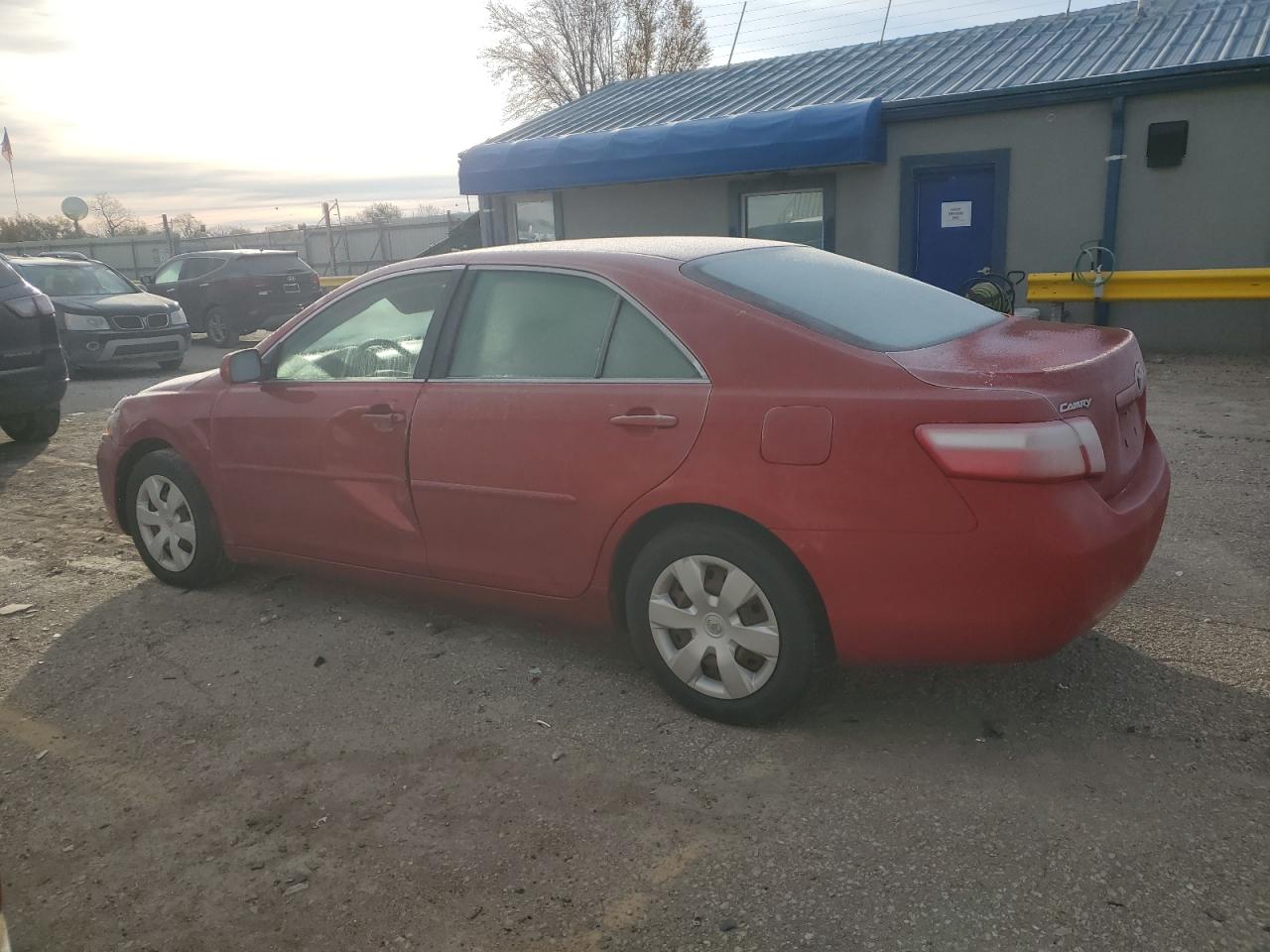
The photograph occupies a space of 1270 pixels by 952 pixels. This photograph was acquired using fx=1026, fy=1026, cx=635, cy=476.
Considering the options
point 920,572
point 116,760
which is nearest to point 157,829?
point 116,760

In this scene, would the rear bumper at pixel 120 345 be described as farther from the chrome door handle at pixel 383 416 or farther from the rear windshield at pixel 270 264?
the chrome door handle at pixel 383 416

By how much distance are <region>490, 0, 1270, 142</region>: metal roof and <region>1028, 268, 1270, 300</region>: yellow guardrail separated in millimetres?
2243

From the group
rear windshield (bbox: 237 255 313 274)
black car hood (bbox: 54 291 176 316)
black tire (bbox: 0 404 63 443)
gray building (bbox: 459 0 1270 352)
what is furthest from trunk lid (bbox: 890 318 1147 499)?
rear windshield (bbox: 237 255 313 274)

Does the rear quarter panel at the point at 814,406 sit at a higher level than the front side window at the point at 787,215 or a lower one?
lower

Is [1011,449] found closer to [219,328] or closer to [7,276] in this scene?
[7,276]

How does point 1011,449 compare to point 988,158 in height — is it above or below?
below

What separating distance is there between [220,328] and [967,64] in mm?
12612

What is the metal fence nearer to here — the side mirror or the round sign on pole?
the round sign on pole

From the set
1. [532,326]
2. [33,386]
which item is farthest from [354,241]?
[532,326]

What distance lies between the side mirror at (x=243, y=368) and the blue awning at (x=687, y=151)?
1029 cm

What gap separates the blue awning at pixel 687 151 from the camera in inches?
514

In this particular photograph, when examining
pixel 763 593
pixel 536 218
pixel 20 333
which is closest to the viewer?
pixel 763 593

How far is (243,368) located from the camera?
4.35 metres

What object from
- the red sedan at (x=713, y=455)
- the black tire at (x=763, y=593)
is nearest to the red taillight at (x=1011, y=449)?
the red sedan at (x=713, y=455)
